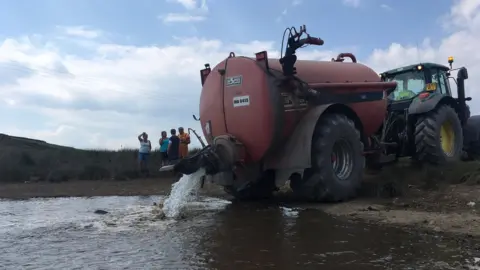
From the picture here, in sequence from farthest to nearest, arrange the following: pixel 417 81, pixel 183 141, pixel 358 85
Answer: pixel 183 141
pixel 417 81
pixel 358 85

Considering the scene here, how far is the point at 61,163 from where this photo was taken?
703 inches

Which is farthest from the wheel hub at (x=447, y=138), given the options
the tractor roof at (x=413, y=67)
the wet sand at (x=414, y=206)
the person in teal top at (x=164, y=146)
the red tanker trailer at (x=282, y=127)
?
the person in teal top at (x=164, y=146)

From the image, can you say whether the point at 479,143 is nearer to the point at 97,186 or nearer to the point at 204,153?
the point at 204,153

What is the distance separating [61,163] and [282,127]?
12.1 meters

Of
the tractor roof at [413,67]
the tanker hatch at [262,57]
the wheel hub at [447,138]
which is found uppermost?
the tractor roof at [413,67]

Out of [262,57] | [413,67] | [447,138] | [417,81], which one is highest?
[413,67]

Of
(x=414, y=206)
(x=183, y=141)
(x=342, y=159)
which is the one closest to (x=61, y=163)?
(x=183, y=141)

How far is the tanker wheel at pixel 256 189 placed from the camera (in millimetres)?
9047

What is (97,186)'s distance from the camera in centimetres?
1326

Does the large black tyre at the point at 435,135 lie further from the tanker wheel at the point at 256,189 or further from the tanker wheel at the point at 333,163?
the tanker wheel at the point at 256,189

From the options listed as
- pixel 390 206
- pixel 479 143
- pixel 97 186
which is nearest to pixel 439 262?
pixel 390 206

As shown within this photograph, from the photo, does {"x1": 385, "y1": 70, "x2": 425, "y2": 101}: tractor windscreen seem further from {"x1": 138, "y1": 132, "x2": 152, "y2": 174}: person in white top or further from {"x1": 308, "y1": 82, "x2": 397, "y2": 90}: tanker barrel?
{"x1": 138, "y1": 132, "x2": 152, "y2": 174}: person in white top

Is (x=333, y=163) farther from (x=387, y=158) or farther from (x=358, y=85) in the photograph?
(x=387, y=158)

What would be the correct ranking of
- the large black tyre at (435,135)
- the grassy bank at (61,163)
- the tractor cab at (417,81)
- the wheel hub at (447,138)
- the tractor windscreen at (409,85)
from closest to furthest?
1. the large black tyre at (435,135)
2. the wheel hub at (447,138)
3. the tractor cab at (417,81)
4. the tractor windscreen at (409,85)
5. the grassy bank at (61,163)
